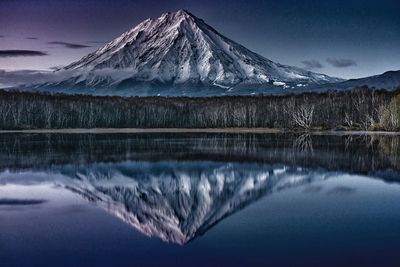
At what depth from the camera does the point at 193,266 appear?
11.3 metres

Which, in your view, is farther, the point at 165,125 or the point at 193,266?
the point at 165,125

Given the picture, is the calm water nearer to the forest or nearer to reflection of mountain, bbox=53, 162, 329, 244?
reflection of mountain, bbox=53, 162, 329, 244

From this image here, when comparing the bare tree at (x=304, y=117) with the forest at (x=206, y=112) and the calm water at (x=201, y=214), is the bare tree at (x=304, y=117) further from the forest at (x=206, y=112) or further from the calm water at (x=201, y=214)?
the calm water at (x=201, y=214)

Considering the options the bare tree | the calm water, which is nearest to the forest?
the bare tree

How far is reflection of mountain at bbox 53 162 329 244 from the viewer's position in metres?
16.0

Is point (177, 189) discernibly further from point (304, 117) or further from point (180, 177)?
point (304, 117)

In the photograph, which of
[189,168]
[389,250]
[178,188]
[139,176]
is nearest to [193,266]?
[389,250]

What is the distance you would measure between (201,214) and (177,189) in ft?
17.9

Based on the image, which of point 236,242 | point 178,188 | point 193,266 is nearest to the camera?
point 193,266

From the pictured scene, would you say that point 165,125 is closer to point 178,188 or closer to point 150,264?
point 178,188

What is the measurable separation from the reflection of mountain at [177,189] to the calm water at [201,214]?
4cm

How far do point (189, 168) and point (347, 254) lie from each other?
18369 millimetres

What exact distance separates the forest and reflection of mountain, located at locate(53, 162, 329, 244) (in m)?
64.2

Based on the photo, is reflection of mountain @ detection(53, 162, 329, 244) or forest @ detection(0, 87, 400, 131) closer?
reflection of mountain @ detection(53, 162, 329, 244)
